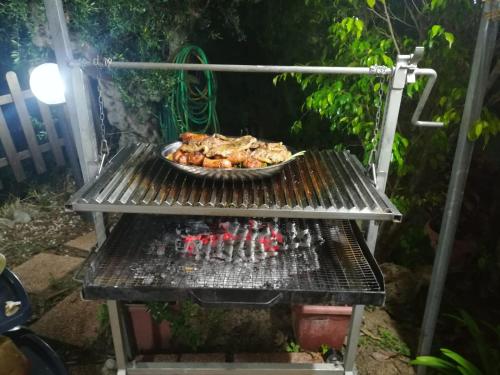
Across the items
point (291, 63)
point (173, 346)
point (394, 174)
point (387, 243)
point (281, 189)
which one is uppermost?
point (291, 63)

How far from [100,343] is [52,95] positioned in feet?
8.39

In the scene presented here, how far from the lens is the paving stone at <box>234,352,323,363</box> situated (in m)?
3.32

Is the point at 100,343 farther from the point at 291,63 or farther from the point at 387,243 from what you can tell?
the point at 291,63

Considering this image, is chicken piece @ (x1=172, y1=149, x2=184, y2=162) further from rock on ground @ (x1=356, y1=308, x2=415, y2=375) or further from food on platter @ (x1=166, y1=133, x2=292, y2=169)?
rock on ground @ (x1=356, y1=308, x2=415, y2=375)

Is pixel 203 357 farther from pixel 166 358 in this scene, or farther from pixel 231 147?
pixel 231 147

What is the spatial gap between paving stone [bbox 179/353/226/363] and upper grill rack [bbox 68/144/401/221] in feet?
5.65

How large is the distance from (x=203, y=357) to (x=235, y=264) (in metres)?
1.37

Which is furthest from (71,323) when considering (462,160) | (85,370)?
(462,160)

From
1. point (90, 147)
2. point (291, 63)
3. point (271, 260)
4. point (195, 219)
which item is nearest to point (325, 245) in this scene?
point (271, 260)

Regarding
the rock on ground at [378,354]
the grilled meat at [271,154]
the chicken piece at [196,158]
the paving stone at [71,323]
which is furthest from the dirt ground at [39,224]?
the rock on ground at [378,354]

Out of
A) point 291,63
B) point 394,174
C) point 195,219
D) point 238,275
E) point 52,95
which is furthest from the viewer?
point 291,63

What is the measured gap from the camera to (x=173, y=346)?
133 inches

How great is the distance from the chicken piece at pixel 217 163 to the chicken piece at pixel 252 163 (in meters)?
0.10

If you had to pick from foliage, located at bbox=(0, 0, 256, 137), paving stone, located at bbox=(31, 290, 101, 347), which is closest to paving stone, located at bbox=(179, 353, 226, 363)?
paving stone, located at bbox=(31, 290, 101, 347)
